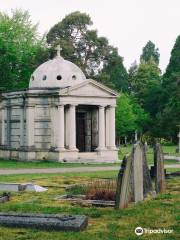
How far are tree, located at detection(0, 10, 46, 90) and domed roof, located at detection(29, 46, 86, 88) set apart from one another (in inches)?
410

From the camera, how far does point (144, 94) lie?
3625 inches

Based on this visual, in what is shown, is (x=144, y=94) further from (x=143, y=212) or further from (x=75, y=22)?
(x=143, y=212)

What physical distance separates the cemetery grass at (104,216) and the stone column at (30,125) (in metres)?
25.4

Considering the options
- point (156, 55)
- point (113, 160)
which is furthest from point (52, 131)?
point (156, 55)

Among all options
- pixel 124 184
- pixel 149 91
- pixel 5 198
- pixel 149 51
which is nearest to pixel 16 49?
pixel 149 91

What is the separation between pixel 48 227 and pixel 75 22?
6549 cm

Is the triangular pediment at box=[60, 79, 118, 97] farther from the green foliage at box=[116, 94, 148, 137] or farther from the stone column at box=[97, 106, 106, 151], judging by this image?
the green foliage at box=[116, 94, 148, 137]

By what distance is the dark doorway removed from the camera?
1847 inches

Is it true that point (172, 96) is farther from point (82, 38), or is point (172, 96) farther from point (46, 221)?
point (46, 221)

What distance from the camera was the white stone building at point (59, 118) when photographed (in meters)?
43.1

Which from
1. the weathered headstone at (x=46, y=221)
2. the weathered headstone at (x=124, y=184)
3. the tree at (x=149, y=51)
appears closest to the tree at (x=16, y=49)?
the weathered headstone at (x=124, y=184)

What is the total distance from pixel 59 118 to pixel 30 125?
2469 millimetres

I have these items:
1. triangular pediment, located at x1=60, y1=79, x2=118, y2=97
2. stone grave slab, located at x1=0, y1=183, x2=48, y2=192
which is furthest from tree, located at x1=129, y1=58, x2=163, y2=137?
stone grave slab, located at x1=0, y1=183, x2=48, y2=192

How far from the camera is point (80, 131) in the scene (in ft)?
154
